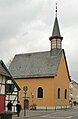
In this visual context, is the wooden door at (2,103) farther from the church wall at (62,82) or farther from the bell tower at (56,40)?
the bell tower at (56,40)

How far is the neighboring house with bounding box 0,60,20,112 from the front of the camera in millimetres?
34675

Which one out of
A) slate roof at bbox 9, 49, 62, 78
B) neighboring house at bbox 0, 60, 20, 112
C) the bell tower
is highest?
the bell tower

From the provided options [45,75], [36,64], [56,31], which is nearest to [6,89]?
[45,75]

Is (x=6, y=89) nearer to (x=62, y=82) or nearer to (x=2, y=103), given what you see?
(x=2, y=103)

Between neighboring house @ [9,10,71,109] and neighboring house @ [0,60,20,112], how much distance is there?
19530 millimetres

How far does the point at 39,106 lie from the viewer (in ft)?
193

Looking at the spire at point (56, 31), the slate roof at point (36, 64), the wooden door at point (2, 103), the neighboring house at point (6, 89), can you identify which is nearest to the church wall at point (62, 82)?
the slate roof at point (36, 64)

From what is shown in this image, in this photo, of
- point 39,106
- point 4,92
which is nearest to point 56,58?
point 39,106

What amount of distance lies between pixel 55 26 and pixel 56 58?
309 inches

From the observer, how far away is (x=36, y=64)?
63250mm

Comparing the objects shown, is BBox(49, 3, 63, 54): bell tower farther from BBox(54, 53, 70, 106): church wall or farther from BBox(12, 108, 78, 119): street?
BBox(12, 108, 78, 119): street

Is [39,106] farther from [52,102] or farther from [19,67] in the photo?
[19,67]

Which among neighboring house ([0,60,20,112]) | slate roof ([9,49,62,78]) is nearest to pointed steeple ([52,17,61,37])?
slate roof ([9,49,62,78])

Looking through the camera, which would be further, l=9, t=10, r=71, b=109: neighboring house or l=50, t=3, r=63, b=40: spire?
l=50, t=3, r=63, b=40: spire
